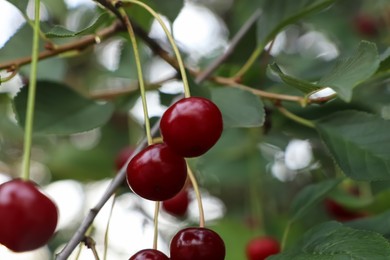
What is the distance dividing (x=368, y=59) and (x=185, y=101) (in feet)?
0.76

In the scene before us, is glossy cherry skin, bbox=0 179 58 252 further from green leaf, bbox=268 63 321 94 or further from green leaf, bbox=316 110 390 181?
green leaf, bbox=316 110 390 181

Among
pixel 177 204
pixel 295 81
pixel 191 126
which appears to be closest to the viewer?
pixel 191 126

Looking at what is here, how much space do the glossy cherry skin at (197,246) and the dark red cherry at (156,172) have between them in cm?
7

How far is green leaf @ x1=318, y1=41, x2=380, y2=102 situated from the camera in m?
0.80

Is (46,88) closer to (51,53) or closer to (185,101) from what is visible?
(51,53)

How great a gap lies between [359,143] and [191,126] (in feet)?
1.25

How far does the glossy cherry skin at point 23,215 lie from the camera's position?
0.66 metres

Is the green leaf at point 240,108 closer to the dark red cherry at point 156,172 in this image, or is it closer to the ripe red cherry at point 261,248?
the dark red cherry at point 156,172

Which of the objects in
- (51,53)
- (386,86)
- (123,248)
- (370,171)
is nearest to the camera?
(370,171)

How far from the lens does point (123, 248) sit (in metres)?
2.39

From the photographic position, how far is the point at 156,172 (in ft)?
2.65

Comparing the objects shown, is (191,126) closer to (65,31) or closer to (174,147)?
(174,147)

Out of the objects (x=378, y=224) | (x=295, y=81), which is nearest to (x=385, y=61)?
(x=295, y=81)

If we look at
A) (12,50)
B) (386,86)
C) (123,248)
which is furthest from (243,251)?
(123,248)
